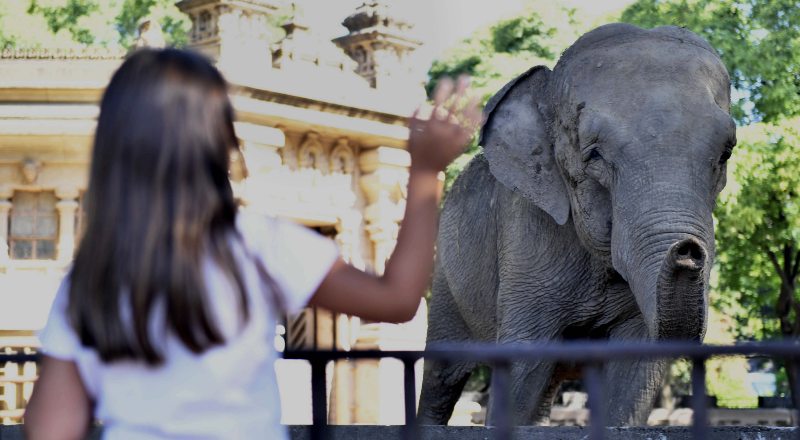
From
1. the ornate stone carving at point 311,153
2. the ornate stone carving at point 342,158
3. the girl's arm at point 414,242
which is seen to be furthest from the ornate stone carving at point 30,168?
the girl's arm at point 414,242

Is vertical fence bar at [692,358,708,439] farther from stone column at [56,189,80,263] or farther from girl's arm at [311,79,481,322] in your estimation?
stone column at [56,189,80,263]

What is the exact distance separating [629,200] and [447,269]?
7.18 ft

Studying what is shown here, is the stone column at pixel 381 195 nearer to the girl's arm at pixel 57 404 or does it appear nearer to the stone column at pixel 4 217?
the stone column at pixel 4 217

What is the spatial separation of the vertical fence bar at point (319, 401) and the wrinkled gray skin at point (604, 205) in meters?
2.77

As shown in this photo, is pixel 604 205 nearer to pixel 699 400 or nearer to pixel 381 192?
pixel 699 400

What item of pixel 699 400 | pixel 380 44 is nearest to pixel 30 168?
pixel 380 44

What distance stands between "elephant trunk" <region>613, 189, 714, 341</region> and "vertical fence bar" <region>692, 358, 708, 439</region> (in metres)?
2.93

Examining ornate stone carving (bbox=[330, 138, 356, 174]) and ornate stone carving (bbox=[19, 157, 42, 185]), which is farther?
ornate stone carving (bbox=[330, 138, 356, 174])

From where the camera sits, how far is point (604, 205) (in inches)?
269

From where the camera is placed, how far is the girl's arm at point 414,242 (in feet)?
9.27

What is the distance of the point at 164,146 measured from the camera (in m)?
2.61

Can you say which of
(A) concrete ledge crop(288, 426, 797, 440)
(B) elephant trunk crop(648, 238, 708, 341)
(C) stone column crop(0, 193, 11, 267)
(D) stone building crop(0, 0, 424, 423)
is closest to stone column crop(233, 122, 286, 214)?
(D) stone building crop(0, 0, 424, 423)

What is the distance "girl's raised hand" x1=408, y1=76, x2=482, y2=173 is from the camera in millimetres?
2992

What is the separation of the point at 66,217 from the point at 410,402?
67.2 ft
